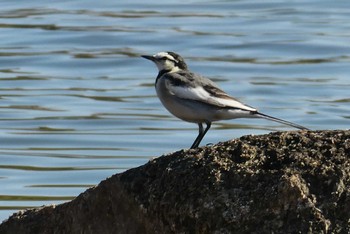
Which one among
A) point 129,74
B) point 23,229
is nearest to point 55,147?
point 129,74

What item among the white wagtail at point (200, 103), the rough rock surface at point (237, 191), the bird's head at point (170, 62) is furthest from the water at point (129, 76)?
the rough rock surface at point (237, 191)

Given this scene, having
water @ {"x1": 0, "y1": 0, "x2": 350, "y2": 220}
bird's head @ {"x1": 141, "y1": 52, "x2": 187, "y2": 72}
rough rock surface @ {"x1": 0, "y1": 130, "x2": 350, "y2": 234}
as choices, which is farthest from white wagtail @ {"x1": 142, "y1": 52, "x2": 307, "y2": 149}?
water @ {"x1": 0, "y1": 0, "x2": 350, "y2": 220}

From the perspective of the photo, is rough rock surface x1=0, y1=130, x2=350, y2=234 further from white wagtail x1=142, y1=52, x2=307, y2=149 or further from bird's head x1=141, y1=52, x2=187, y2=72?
bird's head x1=141, y1=52, x2=187, y2=72

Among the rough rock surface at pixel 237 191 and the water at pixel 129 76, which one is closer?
the rough rock surface at pixel 237 191

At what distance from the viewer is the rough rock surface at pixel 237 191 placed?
712cm

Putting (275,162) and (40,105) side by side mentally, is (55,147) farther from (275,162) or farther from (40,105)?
(275,162)

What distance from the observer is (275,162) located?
741cm

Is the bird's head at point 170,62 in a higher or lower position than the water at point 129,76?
lower

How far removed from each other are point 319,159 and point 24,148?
10.3m

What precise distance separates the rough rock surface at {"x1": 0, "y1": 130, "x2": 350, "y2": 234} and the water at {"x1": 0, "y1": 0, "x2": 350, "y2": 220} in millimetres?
5470

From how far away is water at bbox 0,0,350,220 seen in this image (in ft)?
54.8

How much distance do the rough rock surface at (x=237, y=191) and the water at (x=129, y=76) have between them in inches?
215

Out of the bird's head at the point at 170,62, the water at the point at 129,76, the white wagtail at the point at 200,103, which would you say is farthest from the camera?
the water at the point at 129,76

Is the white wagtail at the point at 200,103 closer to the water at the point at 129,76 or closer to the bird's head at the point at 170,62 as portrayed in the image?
the bird's head at the point at 170,62
